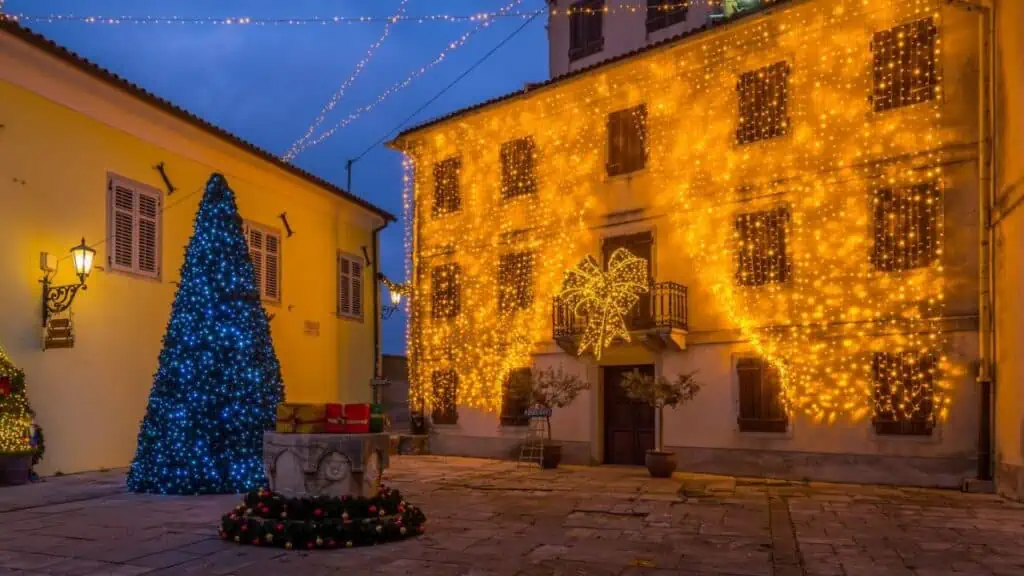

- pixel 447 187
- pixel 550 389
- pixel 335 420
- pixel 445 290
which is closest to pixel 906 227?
pixel 550 389

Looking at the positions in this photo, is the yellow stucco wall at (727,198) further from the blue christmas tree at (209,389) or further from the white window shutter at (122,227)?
the blue christmas tree at (209,389)

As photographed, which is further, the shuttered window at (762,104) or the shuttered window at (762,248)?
the shuttered window at (762,104)

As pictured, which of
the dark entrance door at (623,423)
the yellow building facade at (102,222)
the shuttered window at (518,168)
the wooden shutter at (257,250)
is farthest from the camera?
the shuttered window at (518,168)

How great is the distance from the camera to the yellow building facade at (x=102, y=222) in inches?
546

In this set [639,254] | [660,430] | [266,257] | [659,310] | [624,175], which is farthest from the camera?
[266,257]

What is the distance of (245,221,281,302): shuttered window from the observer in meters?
19.5

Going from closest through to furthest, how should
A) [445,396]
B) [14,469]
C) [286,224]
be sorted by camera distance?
[14,469] → [286,224] → [445,396]

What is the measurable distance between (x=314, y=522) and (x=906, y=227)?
1108 cm

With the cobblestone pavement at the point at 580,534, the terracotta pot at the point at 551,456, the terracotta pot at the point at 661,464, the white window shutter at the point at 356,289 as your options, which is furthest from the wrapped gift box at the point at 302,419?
the white window shutter at the point at 356,289

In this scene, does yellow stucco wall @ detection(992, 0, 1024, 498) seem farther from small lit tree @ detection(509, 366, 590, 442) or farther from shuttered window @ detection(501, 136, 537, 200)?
shuttered window @ detection(501, 136, 537, 200)

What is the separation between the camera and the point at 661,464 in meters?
15.4

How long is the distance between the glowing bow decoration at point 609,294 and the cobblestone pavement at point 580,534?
4008mm

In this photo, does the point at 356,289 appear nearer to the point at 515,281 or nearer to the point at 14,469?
the point at 515,281

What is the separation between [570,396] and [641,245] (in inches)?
140
